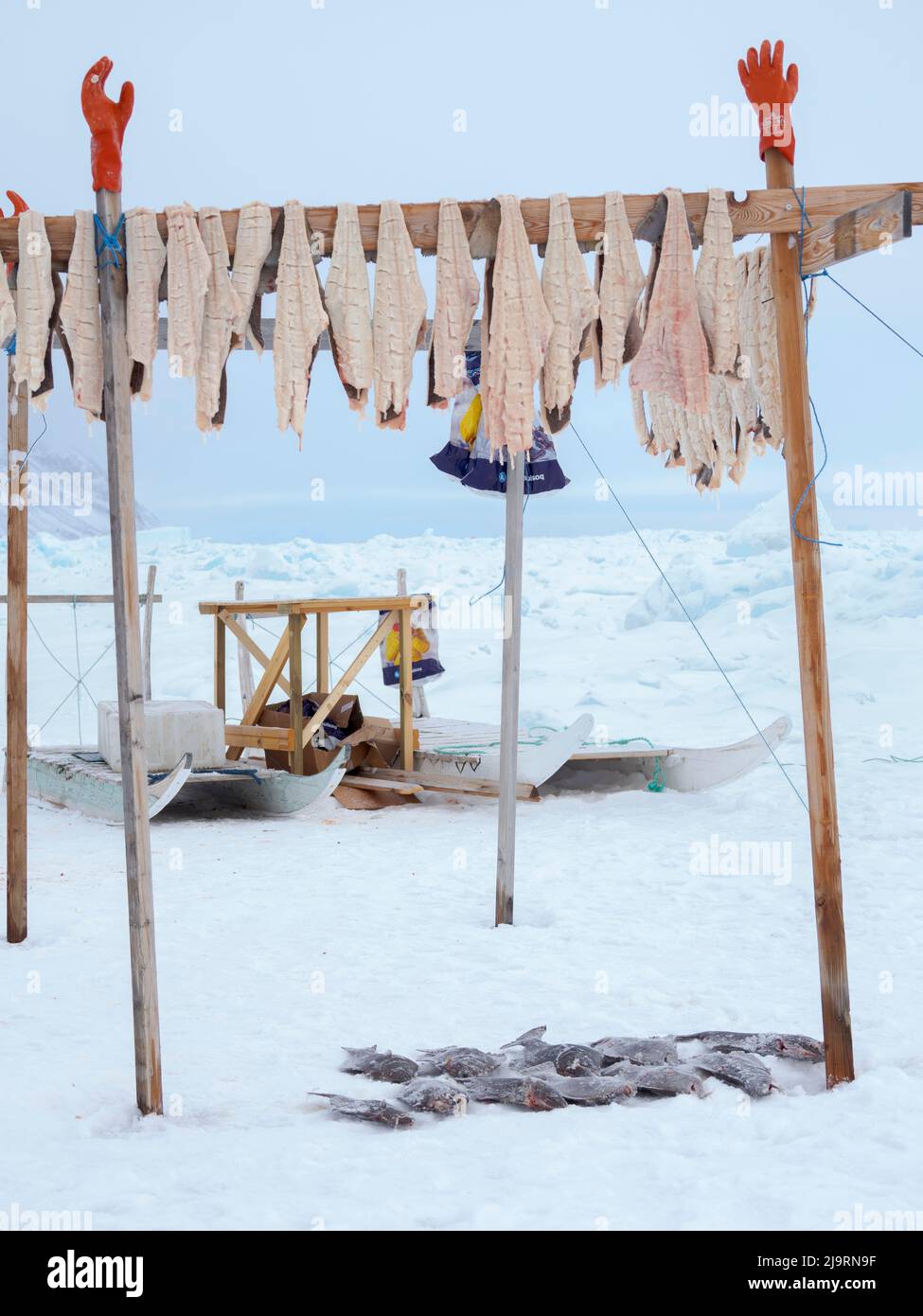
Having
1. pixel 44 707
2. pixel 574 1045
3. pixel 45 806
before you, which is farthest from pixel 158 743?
pixel 44 707

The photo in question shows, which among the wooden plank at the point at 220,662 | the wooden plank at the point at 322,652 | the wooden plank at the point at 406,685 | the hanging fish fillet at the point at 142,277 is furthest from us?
the wooden plank at the point at 220,662

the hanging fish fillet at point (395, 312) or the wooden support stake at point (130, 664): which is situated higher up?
the hanging fish fillet at point (395, 312)

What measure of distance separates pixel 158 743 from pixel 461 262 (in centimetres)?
607

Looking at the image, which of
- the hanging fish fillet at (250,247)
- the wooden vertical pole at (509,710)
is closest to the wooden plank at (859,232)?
the hanging fish fillet at (250,247)

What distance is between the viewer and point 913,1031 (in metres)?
4.13

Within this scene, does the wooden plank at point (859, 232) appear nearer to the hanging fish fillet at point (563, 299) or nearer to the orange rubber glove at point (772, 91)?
the orange rubber glove at point (772, 91)

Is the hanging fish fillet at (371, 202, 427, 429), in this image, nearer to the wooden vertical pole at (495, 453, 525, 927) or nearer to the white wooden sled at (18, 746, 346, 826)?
the wooden vertical pole at (495, 453, 525, 927)

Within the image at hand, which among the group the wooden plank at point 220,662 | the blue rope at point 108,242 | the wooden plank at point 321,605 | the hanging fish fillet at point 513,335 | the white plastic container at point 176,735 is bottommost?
the white plastic container at point 176,735

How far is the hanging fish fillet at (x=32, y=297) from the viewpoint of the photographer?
3.49 m

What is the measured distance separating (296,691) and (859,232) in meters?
6.06

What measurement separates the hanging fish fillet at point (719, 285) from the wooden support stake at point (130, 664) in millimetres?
1697

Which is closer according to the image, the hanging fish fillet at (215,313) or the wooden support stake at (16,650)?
the hanging fish fillet at (215,313)

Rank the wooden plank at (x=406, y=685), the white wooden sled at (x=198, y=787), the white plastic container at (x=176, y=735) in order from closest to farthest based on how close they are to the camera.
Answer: the white wooden sled at (x=198, y=787)
the white plastic container at (x=176, y=735)
the wooden plank at (x=406, y=685)

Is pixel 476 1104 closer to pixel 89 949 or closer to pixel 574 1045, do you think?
pixel 574 1045
